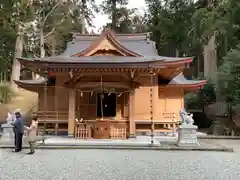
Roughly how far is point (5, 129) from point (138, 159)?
7144 mm

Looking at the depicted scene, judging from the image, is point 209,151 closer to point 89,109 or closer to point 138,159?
point 138,159

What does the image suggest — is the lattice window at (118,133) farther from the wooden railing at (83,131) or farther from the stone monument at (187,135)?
the stone monument at (187,135)

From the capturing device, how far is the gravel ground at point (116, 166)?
277 inches

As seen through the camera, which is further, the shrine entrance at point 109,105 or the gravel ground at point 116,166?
the shrine entrance at point 109,105

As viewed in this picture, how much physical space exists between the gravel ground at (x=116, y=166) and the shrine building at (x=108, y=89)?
13.9ft

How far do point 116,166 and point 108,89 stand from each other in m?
7.84

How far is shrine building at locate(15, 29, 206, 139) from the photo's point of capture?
14.4 metres

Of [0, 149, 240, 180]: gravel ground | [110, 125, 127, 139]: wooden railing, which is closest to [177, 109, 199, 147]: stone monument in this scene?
[0, 149, 240, 180]: gravel ground

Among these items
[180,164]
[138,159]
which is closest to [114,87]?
[138,159]

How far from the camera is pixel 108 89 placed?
1595cm

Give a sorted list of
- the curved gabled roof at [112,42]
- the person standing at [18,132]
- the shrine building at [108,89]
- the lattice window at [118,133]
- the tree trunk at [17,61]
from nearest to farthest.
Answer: the person standing at [18,132]
the shrine building at [108,89]
the lattice window at [118,133]
the curved gabled roof at [112,42]
the tree trunk at [17,61]

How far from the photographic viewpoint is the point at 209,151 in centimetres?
1209

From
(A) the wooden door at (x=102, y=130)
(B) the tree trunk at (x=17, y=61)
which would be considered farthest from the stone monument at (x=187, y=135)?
(B) the tree trunk at (x=17, y=61)

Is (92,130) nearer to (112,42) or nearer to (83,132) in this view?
(83,132)
